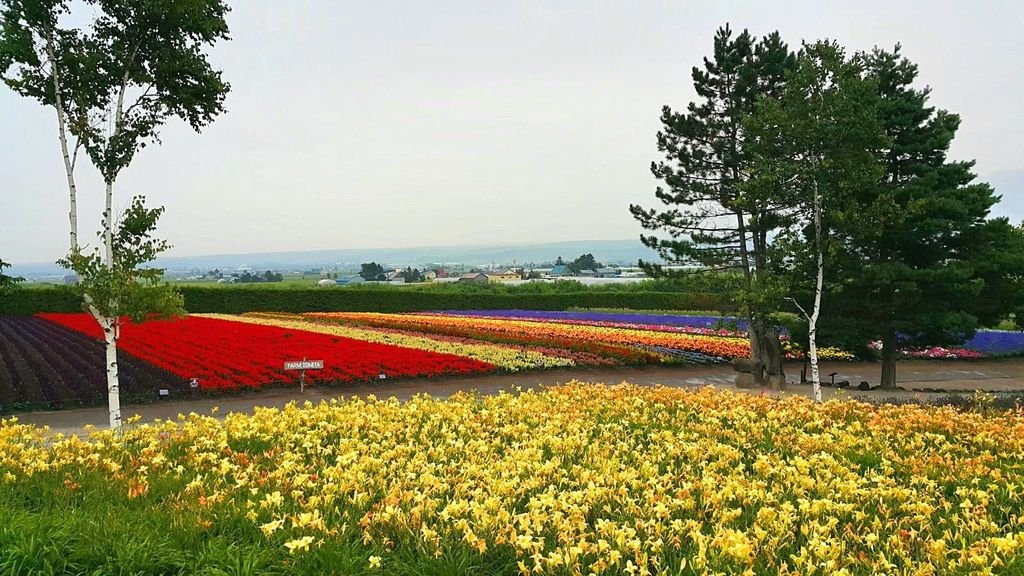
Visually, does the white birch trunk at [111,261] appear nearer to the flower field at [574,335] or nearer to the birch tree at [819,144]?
the birch tree at [819,144]

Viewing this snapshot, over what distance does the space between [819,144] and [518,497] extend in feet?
32.2

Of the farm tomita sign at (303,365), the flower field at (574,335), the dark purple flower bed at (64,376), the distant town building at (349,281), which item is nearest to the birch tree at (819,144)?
the flower field at (574,335)

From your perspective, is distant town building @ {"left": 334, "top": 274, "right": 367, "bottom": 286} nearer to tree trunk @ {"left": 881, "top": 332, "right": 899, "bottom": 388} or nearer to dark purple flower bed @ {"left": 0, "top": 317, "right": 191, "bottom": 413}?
dark purple flower bed @ {"left": 0, "top": 317, "right": 191, "bottom": 413}

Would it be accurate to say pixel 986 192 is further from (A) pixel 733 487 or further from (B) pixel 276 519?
(B) pixel 276 519

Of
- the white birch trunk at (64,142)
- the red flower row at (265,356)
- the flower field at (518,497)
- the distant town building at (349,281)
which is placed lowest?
the red flower row at (265,356)

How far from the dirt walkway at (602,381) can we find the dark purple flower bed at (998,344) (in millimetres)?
1188

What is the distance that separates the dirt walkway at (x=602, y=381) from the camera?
38.1 ft

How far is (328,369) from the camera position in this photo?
51.0ft

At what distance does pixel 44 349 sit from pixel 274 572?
19196mm

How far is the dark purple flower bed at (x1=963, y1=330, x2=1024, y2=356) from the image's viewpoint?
2307cm

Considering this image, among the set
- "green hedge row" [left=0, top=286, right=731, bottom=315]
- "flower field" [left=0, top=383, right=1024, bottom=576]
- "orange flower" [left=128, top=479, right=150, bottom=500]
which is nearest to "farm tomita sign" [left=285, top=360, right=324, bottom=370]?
"flower field" [left=0, top=383, right=1024, bottom=576]

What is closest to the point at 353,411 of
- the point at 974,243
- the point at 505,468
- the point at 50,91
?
the point at 505,468

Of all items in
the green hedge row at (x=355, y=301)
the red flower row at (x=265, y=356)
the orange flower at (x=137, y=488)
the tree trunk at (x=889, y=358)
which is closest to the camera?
the orange flower at (x=137, y=488)

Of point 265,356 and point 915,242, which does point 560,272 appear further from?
point 915,242
